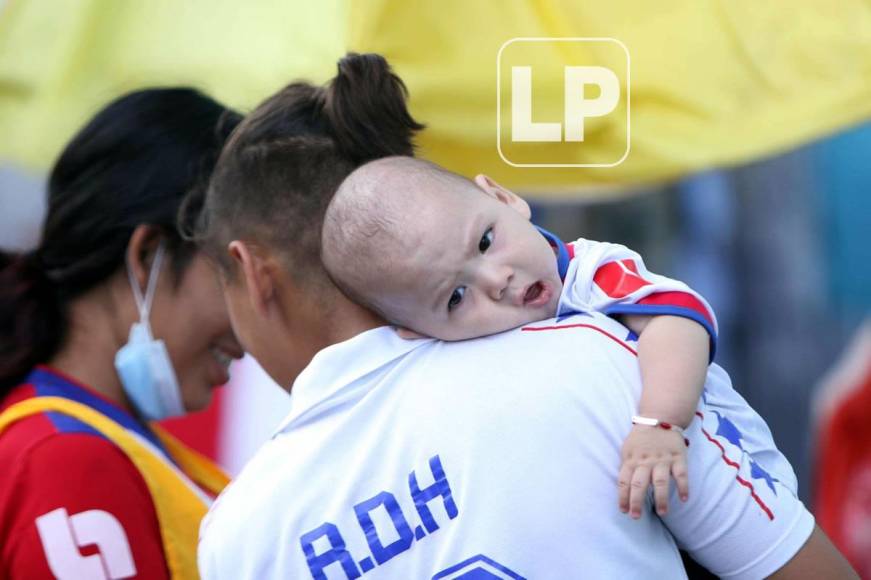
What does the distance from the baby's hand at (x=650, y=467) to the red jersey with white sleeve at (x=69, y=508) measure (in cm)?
97

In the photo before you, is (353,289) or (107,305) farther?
(107,305)

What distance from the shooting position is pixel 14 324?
235 centimetres

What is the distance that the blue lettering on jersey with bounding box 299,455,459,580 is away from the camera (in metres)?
→ 1.44

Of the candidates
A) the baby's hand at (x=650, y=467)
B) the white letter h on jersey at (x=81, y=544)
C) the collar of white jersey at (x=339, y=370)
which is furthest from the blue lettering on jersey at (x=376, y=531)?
the white letter h on jersey at (x=81, y=544)

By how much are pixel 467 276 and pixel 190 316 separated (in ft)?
3.21

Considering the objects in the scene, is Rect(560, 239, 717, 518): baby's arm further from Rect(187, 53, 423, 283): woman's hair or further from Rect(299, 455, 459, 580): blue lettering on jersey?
Rect(187, 53, 423, 283): woman's hair

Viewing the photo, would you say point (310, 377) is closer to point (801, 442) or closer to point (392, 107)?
point (392, 107)

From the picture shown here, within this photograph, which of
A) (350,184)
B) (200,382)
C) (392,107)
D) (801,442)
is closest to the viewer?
(350,184)

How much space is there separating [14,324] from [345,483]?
3.73 feet

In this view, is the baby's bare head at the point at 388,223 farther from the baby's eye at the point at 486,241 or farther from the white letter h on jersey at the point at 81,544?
the white letter h on jersey at the point at 81,544

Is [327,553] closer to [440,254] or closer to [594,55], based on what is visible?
[440,254]

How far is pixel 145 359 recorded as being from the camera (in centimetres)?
237

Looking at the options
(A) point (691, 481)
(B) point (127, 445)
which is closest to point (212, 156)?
(B) point (127, 445)

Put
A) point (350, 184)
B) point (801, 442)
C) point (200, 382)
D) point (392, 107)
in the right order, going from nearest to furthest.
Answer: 1. point (350, 184)
2. point (392, 107)
3. point (200, 382)
4. point (801, 442)
